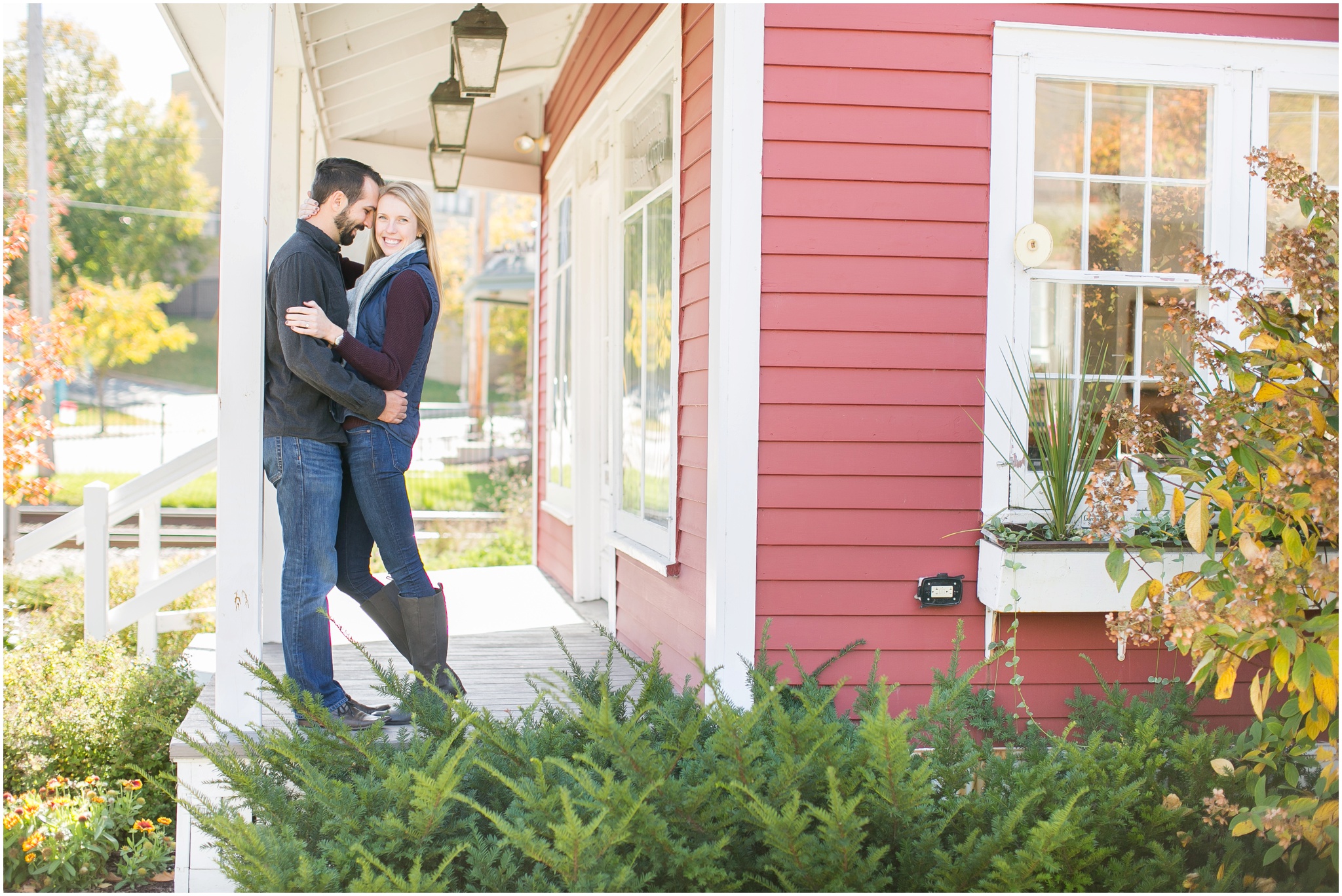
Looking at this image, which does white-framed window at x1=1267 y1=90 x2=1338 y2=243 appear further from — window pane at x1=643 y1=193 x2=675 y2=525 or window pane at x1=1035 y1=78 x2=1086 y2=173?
window pane at x1=643 y1=193 x2=675 y2=525

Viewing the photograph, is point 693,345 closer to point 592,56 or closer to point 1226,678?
point 1226,678

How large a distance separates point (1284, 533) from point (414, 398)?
2.27 metres

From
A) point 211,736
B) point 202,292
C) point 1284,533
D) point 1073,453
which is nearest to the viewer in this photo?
point 1284,533

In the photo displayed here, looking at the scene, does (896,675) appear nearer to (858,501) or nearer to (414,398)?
(858,501)

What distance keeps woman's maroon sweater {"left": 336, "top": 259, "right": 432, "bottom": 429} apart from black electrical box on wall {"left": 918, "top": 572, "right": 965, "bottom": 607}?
1715 mm

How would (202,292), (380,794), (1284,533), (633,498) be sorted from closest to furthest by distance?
1. (1284,533)
2. (380,794)
3. (633,498)
4. (202,292)

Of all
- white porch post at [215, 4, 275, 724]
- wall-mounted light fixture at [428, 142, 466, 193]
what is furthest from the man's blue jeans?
wall-mounted light fixture at [428, 142, 466, 193]

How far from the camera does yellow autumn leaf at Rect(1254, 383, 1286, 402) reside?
2.16 m

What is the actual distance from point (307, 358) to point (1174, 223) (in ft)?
9.12

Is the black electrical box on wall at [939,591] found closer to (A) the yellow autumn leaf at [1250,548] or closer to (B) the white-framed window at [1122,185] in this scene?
(B) the white-framed window at [1122,185]

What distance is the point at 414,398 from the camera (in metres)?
2.99

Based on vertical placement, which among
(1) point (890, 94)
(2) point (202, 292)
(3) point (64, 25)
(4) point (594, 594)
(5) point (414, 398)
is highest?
(3) point (64, 25)

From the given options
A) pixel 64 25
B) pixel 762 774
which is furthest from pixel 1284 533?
pixel 64 25

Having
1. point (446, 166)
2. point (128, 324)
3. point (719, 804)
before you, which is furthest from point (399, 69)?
point (128, 324)
